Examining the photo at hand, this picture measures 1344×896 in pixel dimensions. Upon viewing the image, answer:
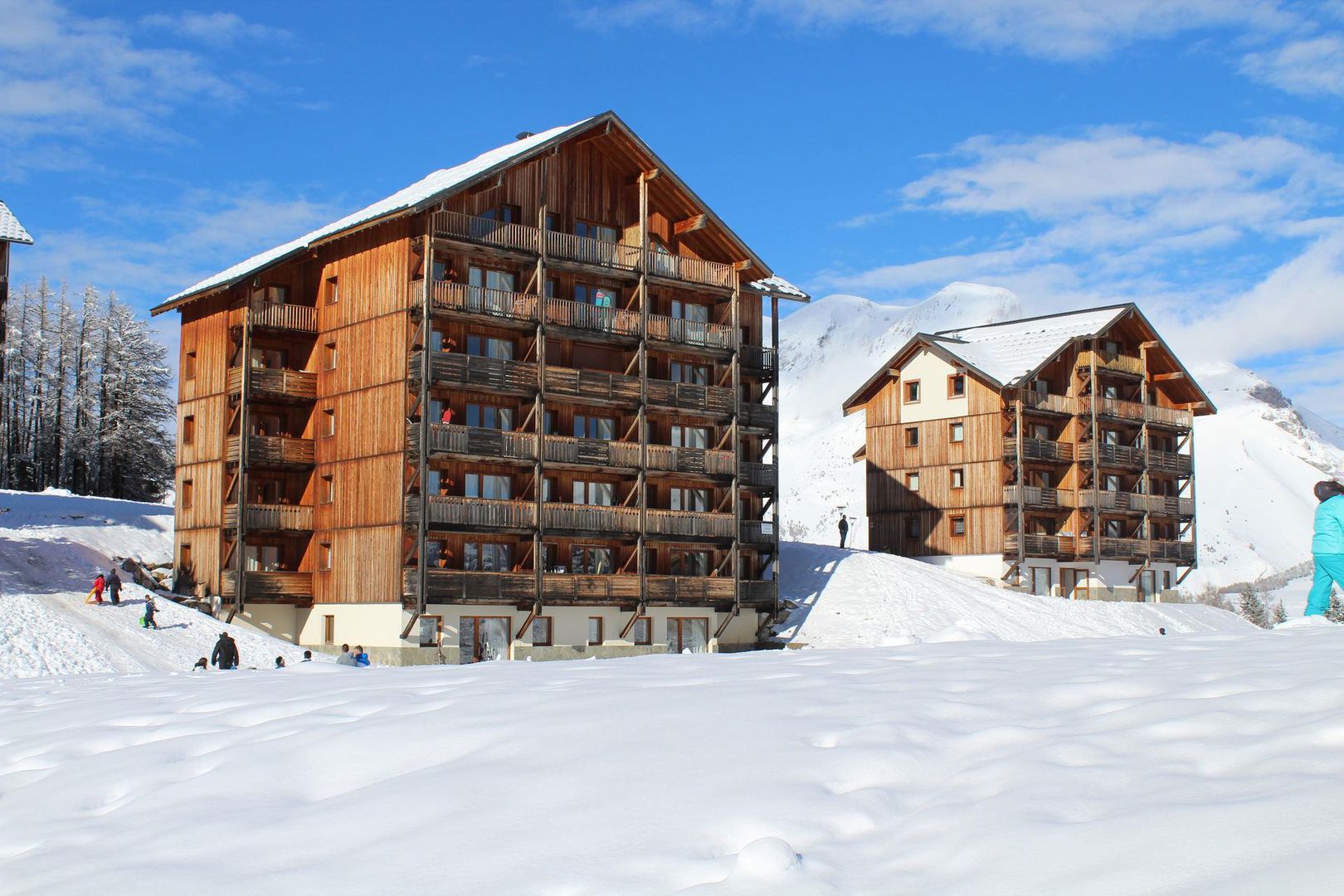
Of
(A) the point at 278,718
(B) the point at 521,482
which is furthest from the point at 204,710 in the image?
(B) the point at 521,482

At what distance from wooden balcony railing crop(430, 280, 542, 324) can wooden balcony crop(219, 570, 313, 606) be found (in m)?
11.4

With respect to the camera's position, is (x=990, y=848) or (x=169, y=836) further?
(x=169, y=836)

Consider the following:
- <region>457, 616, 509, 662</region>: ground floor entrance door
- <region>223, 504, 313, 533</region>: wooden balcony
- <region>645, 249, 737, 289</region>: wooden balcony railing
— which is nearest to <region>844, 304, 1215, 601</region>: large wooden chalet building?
<region>645, 249, 737, 289</region>: wooden balcony railing

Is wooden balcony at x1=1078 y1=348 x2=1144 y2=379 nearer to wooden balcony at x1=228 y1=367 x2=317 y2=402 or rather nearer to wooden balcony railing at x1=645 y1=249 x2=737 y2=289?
wooden balcony railing at x1=645 y1=249 x2=737 y2=289

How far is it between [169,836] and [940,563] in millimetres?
65141

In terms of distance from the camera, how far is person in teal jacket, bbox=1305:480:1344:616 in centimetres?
1889

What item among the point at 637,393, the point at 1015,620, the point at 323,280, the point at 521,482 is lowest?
the point at 1015,620

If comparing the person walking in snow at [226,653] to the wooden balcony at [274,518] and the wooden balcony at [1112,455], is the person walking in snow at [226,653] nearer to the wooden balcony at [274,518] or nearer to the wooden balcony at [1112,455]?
the wooden balcony at [274,518]

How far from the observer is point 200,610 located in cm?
5047

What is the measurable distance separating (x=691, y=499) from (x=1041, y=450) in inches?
877

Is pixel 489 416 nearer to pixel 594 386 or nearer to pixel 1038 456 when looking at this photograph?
pixel 594 386

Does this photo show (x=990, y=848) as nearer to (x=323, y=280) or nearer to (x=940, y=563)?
(x=323, y=280)

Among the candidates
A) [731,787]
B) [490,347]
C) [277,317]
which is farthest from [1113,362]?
[731,787]

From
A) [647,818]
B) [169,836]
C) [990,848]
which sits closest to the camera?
[990,848]
